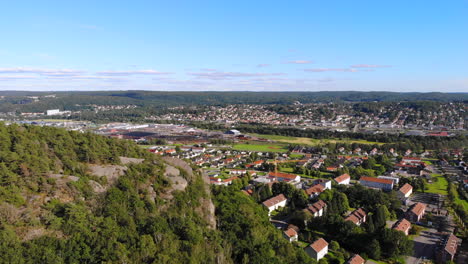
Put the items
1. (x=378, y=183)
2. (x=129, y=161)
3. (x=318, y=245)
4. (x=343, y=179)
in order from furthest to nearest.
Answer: (x=343, y=179) → (x=378, y=183) → (x=129, y=161) → (x=318, y=245)

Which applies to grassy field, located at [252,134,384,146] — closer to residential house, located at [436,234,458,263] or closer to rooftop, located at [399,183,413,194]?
rooftop, located at [399,183,413,194]

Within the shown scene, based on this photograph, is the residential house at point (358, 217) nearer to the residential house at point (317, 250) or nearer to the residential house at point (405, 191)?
the residential house at point (317, 250)

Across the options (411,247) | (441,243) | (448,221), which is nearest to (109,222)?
(411,247)

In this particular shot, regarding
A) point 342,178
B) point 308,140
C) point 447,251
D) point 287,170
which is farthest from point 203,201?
point 308,140

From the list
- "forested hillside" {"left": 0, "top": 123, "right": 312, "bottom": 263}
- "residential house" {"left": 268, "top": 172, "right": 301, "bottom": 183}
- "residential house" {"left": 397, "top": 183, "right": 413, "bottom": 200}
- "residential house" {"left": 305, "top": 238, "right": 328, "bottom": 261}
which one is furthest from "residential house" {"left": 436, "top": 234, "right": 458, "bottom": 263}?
"residential house" {"left": 268, "top": 172, "right": 301, "bottom": 183}

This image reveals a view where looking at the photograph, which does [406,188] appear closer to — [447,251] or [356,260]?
[447,251]

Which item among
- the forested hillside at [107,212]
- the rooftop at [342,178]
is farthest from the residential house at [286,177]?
the forested hillside at [107,212]
